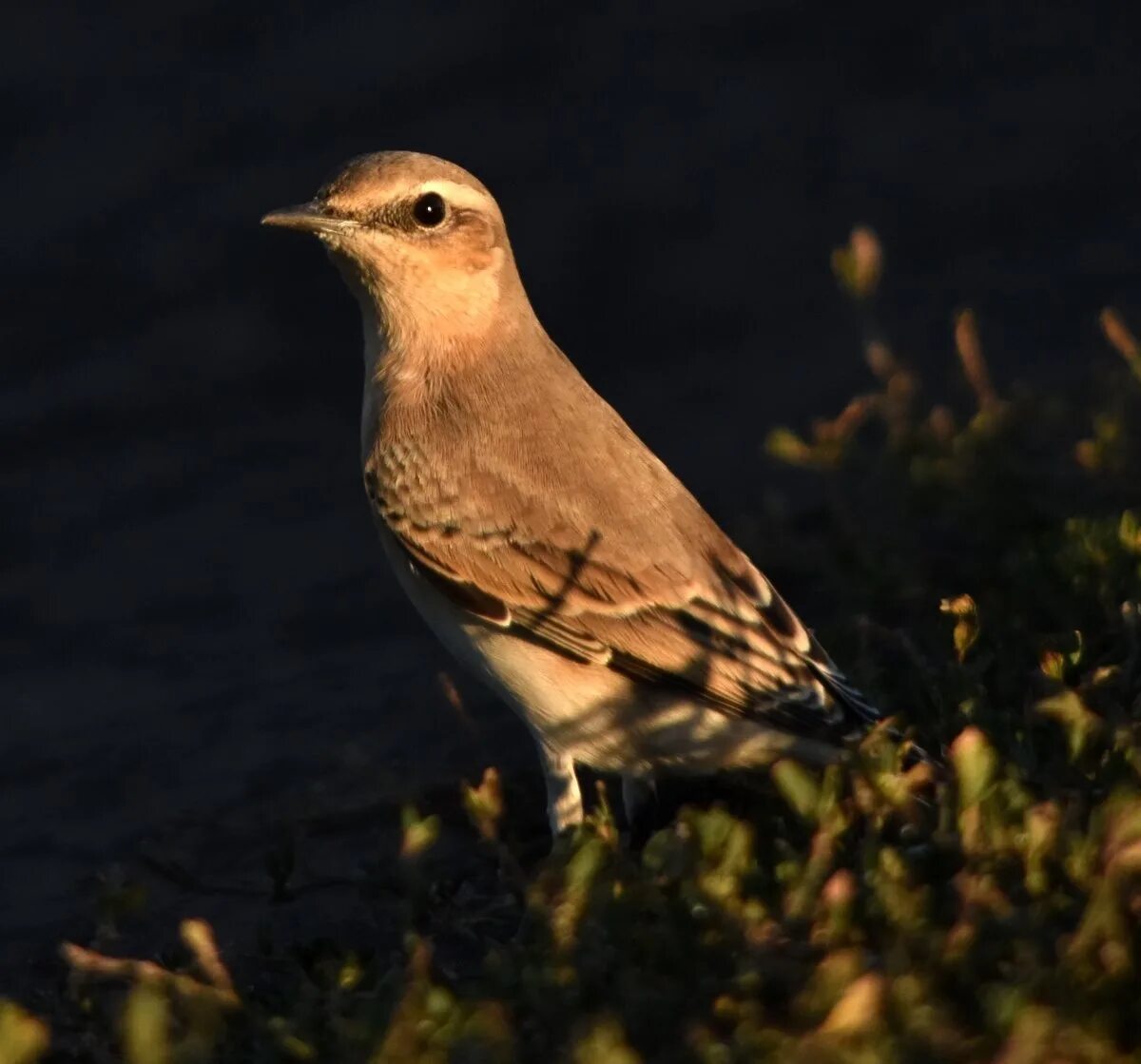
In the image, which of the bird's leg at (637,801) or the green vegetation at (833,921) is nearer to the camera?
the green vegetation at (833,921)

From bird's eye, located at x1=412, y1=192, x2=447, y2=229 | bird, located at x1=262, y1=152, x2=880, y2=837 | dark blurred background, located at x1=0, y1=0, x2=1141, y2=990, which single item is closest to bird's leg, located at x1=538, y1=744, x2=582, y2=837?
bird, located at x1=262, y1=152, x2=880, y2=837

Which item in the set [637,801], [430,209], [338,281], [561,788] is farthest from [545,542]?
[338,281]

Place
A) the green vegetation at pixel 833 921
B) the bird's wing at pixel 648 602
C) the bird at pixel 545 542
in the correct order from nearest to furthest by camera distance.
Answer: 1. the green vegetation at pixel 833 921
2. the bird's wing at pixel 648 602
3. the bird at pixel 545 542

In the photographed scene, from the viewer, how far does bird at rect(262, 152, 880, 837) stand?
731cm

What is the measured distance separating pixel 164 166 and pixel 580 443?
23.4 ft

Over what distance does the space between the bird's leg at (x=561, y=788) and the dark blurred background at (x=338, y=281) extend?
8.83 ft

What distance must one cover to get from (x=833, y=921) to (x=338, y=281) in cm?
912

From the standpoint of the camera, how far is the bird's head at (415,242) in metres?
7.84

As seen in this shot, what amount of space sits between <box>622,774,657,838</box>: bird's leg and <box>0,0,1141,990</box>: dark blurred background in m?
2.51

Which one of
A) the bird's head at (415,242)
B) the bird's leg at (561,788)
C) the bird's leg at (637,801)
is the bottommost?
the bird's leg at (637,801)

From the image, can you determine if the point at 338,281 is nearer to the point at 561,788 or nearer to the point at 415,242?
the point at 415,242

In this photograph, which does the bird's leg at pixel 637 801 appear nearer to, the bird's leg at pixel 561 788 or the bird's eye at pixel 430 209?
the bird's leg at pixel 561 788

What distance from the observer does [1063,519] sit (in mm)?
8625

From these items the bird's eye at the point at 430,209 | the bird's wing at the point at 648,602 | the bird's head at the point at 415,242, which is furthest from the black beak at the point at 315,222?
the bird's wing at the point at 648,602
